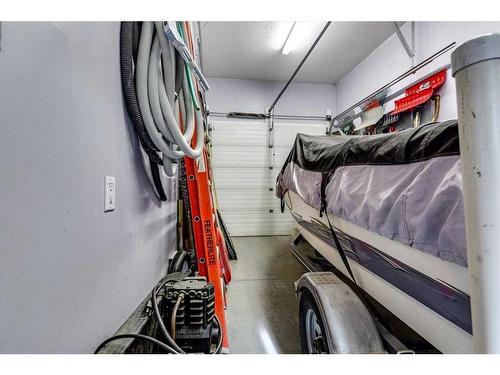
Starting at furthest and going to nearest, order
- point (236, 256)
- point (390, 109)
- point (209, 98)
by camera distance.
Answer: point (209, 98) < point (390, 109) < point (236, 256)

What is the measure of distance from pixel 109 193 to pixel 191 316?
0.69 meters

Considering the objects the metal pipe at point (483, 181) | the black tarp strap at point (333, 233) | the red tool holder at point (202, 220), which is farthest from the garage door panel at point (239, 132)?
the metal pipe at point (483, 181)

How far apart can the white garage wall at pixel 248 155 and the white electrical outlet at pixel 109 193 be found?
3889 millimetres

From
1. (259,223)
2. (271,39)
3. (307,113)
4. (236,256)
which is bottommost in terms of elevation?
(236,256)

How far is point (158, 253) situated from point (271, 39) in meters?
3.75

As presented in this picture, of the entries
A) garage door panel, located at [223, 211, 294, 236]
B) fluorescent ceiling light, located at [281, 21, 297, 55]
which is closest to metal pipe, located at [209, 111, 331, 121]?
fluorescent ceiling light, located at [281, 21, 297, 55]

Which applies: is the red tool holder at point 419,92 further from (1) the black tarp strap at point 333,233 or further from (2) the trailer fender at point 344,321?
(2) the trailer fender at point 344,321

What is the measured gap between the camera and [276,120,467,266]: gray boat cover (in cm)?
74

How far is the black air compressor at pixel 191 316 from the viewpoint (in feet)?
3.51

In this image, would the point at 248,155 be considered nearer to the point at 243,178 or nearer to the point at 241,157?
the point at 241,157
